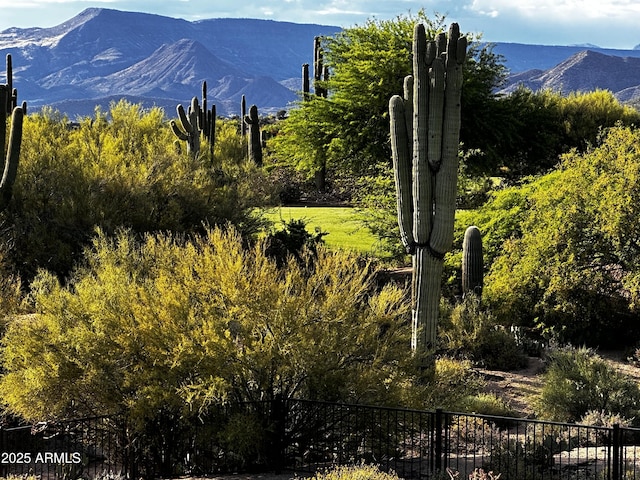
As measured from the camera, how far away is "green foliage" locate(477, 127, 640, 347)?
16.8 metres

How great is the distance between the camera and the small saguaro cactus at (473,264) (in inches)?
754

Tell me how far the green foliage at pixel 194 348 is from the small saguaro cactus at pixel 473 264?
9085 millimetres

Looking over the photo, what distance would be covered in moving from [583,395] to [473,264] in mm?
6738

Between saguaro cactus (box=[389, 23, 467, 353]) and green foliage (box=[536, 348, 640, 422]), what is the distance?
6.65 feet

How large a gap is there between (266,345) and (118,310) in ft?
6.18

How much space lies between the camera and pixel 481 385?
45.6 ft

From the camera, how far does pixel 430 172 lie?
43.7 feet

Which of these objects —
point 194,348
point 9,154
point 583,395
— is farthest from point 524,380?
point 9,154

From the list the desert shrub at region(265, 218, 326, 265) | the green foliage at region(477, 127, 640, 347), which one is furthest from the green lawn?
the green foliage at region(477, 127, 640, 347)

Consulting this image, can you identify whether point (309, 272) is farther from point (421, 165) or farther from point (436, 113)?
point (436, 113)

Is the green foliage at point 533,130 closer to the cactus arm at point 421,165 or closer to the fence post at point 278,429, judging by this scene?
the cactus arm at point 421,165

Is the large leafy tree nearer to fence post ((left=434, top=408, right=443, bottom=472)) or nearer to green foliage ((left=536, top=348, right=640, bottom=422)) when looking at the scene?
green foliage ((left=536, top=348, right=640, bottom=422))

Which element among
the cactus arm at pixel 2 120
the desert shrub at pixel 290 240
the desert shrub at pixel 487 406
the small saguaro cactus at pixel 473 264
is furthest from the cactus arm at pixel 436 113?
the cactus arm at pixel 2 120

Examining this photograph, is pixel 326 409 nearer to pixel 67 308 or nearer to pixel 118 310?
pixel 118 310
